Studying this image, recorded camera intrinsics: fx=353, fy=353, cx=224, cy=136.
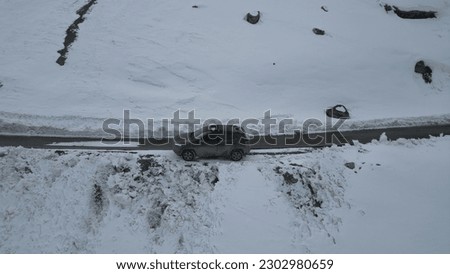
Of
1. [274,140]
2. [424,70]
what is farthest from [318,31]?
[274,140]

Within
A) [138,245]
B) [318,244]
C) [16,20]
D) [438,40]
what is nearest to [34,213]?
[138,245]

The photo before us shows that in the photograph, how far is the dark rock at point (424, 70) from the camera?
2341cm

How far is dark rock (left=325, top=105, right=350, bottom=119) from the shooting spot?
20.2m

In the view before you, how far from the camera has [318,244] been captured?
43.2 ft

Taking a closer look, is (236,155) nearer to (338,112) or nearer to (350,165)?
(350,165)

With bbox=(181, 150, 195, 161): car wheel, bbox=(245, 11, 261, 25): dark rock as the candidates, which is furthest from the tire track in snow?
bbox=(245, 11, 261, 25): dark rock

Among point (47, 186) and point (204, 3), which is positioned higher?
point (204, 3)

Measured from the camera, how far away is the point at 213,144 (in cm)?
1545

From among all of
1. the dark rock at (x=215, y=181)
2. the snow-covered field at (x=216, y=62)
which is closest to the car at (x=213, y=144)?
the dark rock at (x=215, y=181)

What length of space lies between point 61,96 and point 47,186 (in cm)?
769

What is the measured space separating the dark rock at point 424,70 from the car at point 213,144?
49.6 feet

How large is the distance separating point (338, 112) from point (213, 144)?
8787 millimetres

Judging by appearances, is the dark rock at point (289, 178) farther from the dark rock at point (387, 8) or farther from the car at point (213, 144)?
the dark rock at point (387, 8)
